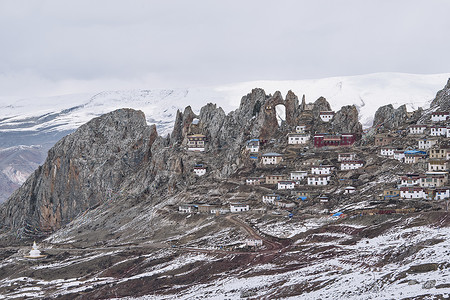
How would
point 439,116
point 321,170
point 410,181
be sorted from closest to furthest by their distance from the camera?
point 410,181 < point 321,170 < point 439,116

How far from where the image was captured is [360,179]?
564 feet

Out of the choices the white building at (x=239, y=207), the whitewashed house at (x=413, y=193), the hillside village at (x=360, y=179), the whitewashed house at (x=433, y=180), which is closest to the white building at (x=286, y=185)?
the hillside village at (x=360, y=179)

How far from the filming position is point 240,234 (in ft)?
486

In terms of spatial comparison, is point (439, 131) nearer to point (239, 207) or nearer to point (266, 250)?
point (239, 207)

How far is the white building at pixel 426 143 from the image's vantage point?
177 metres

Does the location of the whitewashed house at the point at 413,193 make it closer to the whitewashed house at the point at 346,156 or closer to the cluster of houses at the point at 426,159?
the cluster of houses at the point at 426,159

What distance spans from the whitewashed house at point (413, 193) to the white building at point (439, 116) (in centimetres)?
5592

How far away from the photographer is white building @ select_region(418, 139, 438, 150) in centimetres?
17675

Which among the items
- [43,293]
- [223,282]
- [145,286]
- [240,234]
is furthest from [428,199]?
[43,293]

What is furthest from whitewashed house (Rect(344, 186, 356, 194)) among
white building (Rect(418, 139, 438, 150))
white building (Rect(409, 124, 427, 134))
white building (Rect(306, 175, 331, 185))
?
white building (Rect(409, 124, 427, 134))

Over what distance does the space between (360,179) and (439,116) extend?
42485 mm

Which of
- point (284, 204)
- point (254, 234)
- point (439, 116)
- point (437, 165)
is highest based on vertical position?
point (439, 116)

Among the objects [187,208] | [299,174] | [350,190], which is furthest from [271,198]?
[187,208]

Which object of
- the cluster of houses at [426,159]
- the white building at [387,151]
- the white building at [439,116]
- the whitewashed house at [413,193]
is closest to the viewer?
the whitewashed house at [413,193]
